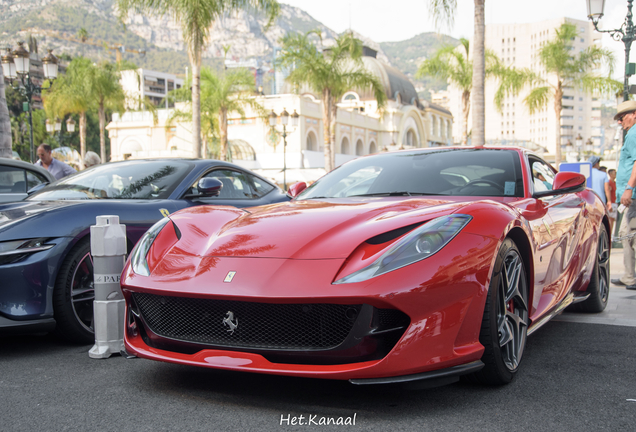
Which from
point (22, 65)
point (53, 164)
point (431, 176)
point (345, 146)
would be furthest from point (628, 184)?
point (345, 146)

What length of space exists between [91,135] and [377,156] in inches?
2743

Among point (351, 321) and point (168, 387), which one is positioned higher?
point (351, 321)

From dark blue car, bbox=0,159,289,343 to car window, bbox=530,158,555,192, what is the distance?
2.44 metres

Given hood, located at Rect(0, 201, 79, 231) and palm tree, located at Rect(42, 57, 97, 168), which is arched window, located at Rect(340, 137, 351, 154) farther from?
hood, located at Rect(0, 201, 79, 231)

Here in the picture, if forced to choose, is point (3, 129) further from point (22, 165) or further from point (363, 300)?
point (363, 300)

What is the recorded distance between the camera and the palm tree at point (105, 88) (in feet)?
128

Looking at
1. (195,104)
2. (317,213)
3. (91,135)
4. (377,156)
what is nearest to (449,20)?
(195,104)

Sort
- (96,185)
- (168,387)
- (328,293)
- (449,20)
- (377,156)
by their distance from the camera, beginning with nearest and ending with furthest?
(328,293)
(168,387)
(377,156)
(96,185)
(449,20)

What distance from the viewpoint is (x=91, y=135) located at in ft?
226

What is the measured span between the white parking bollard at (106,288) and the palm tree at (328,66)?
26.0 meters

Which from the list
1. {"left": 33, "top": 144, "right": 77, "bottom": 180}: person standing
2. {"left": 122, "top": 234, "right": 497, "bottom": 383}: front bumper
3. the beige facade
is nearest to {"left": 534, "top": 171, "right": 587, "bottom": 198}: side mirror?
{"left": 122, "top": 234, "right": 497, "bottom": 383}: front bumper

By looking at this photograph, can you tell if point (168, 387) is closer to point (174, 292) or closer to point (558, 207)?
point (174, 292)

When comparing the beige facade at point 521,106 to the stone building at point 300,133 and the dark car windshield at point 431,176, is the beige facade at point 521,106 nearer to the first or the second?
the stone building at point 300,133

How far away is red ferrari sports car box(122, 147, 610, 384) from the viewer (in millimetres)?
2611
